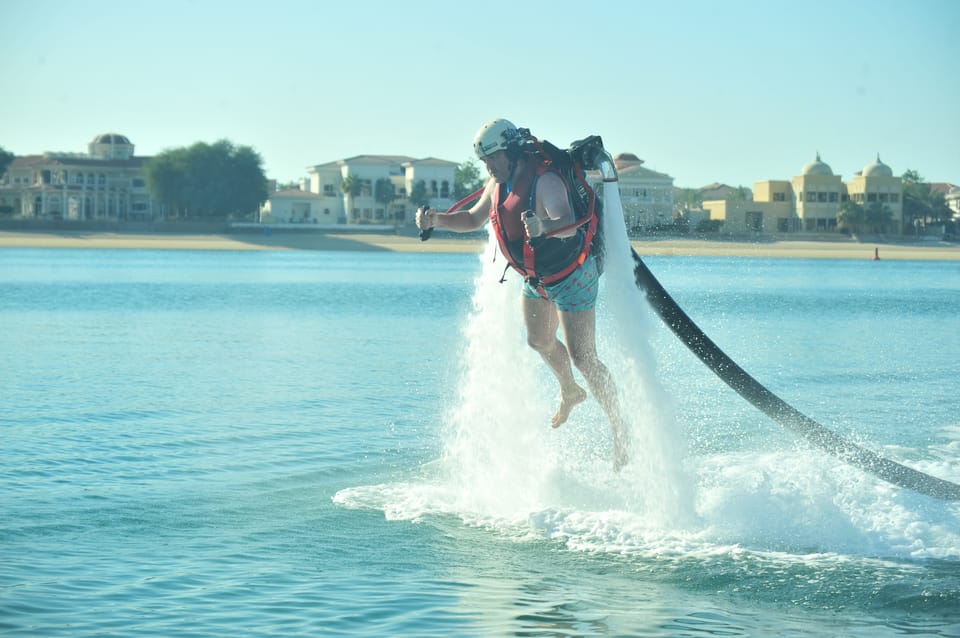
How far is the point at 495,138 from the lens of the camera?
8.34 meters

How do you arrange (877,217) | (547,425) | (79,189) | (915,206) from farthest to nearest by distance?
1. (79,189)
2. (915,206)
3. (877,217)
4. (547,425)

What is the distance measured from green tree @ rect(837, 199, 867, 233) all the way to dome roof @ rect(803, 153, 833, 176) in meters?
6.49

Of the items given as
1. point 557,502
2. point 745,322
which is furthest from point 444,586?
point 745,322

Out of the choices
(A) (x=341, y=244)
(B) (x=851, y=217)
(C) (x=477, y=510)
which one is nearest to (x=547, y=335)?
(C) (x=477, y=510)

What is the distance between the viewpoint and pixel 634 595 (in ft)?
23.4

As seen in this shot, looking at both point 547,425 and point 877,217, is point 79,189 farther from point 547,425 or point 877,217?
point 547,425

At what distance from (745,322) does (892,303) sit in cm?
1456

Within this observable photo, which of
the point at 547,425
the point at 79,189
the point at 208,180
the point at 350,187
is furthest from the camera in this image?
the point at 350,187

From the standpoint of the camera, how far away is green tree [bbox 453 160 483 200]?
145 m

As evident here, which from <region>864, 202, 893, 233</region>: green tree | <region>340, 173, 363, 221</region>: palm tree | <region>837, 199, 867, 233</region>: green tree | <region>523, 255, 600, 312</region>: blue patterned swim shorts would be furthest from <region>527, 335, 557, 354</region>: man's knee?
<region>340, 173, 363, 221</region>: palm tree

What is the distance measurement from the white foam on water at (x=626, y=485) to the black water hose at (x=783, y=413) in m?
0.18

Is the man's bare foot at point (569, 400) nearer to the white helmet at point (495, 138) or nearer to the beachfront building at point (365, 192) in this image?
the white helmet at point (495, 138)

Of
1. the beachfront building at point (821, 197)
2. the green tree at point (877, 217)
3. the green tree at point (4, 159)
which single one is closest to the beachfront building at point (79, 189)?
the green tree at point (4, 159)

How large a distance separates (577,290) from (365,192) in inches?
5755
